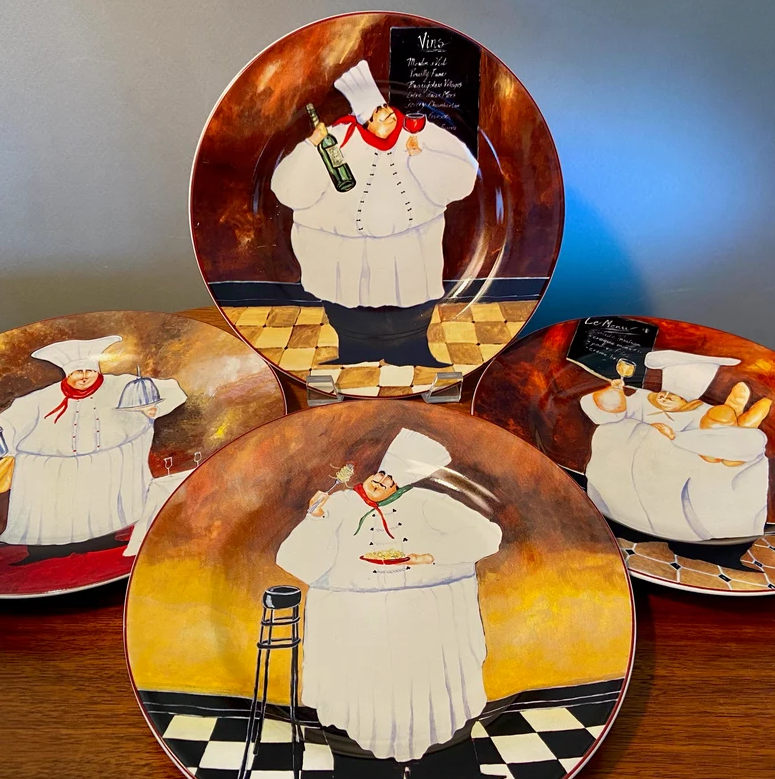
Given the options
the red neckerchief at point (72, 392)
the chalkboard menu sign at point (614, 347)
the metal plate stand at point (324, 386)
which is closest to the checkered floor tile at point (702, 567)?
the chalkboard menu sign at point (614, 347)

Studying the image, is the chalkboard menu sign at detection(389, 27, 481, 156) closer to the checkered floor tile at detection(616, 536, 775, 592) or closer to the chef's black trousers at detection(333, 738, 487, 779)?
the checkered floor tile at detection(616, 536, 775, 592)

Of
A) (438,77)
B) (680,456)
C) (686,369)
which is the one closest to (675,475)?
(680,456)

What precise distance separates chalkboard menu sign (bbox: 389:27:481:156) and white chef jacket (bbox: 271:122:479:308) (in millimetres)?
18

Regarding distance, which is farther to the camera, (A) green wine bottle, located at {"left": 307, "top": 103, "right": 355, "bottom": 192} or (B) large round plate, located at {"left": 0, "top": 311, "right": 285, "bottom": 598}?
(A) green wine bottle, located at {"left": 307, "top": 103, "right": 355, "bottom": 192}

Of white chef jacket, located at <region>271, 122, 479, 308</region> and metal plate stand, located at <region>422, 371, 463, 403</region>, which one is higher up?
white chef jacket, located at <region>271, 122, 479, 308</region>

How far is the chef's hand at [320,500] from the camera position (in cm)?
62

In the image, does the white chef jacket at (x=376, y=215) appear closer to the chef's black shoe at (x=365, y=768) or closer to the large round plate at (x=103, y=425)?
the large round plate at (x=103, y=425)

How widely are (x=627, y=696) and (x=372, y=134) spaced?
0.62 m

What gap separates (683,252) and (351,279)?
623 millimetres

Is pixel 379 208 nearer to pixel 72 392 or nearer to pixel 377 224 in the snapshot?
pixel 377 224

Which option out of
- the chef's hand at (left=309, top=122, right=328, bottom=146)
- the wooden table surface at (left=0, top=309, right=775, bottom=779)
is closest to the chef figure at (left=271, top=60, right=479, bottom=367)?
the chef's hand at (left=309, top=122, right=328, bottom=146)

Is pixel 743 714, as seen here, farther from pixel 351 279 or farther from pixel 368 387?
pixel 351 279

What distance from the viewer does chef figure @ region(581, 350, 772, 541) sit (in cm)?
65

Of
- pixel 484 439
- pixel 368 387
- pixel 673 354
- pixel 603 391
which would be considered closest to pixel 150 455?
pixel 368 387
